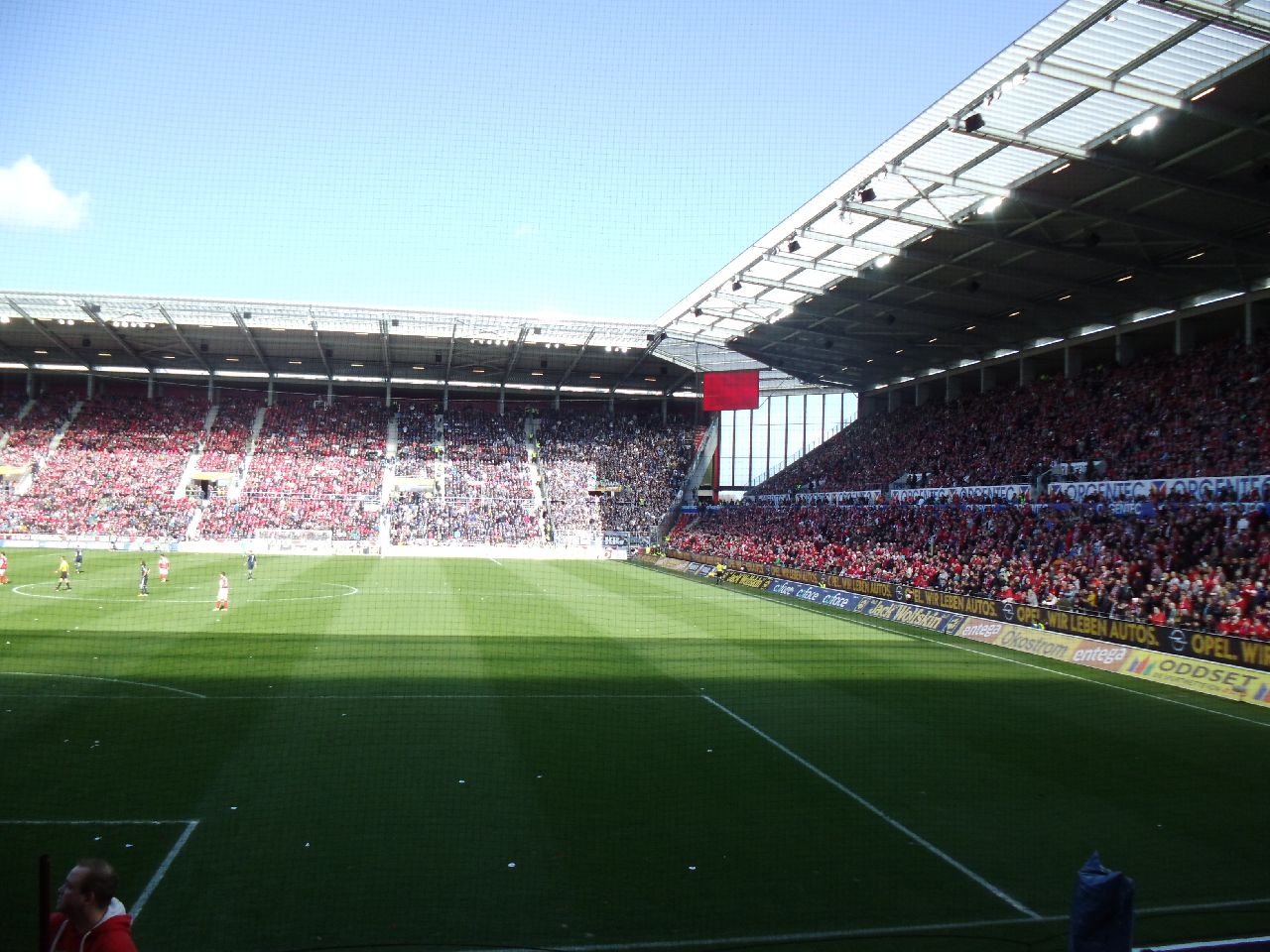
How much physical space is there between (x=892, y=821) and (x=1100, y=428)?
959 inches

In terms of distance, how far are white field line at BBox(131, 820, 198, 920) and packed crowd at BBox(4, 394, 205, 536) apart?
1637 inches

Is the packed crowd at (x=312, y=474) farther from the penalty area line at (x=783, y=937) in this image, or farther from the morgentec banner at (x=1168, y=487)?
the penalty area line at (x=783, y=937)

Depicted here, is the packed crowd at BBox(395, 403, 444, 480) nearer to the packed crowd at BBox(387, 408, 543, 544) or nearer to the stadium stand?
the packed crowd at BBox(387, 408, 543, 544)

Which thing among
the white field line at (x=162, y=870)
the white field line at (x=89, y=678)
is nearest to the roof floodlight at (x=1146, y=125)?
the white field line at (x=162, y=870)

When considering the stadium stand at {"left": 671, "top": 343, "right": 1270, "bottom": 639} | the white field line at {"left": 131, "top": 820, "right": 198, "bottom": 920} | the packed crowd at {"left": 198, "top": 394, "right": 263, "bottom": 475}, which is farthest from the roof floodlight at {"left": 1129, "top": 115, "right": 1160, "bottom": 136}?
the packed crowd at {"left": 198, "top": 394, "right": 263, "bottom": 475}

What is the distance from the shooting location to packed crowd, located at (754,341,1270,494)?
78.7 ft

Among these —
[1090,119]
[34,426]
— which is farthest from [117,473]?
[1090,119]

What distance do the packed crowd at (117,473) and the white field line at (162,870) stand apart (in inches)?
1637

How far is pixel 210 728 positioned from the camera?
1132cm

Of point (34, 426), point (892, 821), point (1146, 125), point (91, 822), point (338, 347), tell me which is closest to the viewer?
point (91, 822)

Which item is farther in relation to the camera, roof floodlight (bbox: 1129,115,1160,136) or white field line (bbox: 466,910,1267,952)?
roof floodlight (bbox: 1129,115,1160,136)

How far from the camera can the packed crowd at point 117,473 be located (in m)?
44.8

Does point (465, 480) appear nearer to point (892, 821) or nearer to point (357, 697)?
point (357, 697)

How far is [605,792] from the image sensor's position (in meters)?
9.39
